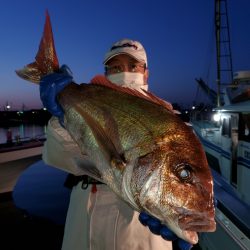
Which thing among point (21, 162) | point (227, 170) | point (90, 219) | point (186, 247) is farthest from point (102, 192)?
point (21, 162)

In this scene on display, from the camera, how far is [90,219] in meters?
2.27

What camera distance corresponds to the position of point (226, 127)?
7504 millimetres

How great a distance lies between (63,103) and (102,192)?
2.45 ft

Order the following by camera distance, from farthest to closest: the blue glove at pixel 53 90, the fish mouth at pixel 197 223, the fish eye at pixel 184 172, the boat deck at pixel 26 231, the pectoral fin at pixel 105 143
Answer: the boat deck at pixel 26 231 < the blue glove at pixel 53 90 < the pectoral fin at pixel 105 143 < the fish eye at pixel 184 172 < the fish mouth at pixel 197 223

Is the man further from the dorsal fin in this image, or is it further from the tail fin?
the tail fin

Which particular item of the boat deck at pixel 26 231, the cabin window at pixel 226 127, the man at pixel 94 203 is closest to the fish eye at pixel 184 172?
the man at pixel 94 203

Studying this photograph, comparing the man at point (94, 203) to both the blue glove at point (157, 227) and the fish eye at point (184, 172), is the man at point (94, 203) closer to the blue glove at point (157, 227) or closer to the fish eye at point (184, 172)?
the blue glove at point (157, 227)

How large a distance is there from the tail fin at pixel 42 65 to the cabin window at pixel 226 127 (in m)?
5.65

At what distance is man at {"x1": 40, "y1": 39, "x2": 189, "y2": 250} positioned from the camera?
7.22ft

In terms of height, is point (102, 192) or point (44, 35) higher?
point (44, 35)

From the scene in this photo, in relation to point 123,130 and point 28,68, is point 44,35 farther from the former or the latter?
point 123,130

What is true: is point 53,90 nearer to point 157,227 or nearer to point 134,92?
point 134,92

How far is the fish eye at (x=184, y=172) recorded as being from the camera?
59.3 inches

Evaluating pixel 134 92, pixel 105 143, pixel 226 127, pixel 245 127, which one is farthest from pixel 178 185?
pixel 226 127
